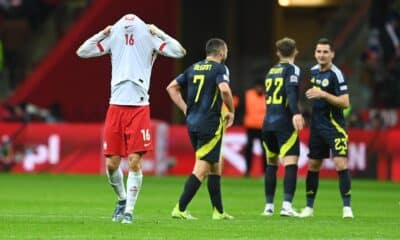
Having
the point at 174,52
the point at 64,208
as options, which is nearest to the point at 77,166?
the point at 64,208

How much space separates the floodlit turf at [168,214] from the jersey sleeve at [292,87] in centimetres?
146

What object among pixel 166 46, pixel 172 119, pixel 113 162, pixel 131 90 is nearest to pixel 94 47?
pixel 131 90

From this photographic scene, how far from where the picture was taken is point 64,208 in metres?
18.2

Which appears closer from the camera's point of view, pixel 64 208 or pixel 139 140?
pixel 139 140

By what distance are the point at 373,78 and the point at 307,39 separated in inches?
184

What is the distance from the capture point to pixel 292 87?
55.9ft

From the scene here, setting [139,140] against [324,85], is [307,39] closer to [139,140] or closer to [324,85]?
[324,85]

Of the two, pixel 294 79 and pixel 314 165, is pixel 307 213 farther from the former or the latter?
pixel 294 79

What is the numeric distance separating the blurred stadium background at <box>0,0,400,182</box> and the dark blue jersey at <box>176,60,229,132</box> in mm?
13027

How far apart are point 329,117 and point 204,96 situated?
179 cm

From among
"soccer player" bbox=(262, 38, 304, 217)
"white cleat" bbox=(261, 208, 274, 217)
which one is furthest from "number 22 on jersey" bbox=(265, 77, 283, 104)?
"white cleat" bbox=(261, 208, 274, 217)

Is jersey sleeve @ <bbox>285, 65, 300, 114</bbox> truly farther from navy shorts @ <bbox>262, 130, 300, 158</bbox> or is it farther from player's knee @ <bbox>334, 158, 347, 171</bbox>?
player's knee @ <bbox>334, 158, 347, 171</bbox>

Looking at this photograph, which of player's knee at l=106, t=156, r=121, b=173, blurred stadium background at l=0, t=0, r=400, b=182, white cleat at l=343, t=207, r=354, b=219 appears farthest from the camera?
blurred stadium background at l=0, t=0, r=400, b=182

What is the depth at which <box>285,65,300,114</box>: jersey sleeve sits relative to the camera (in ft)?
55.5
